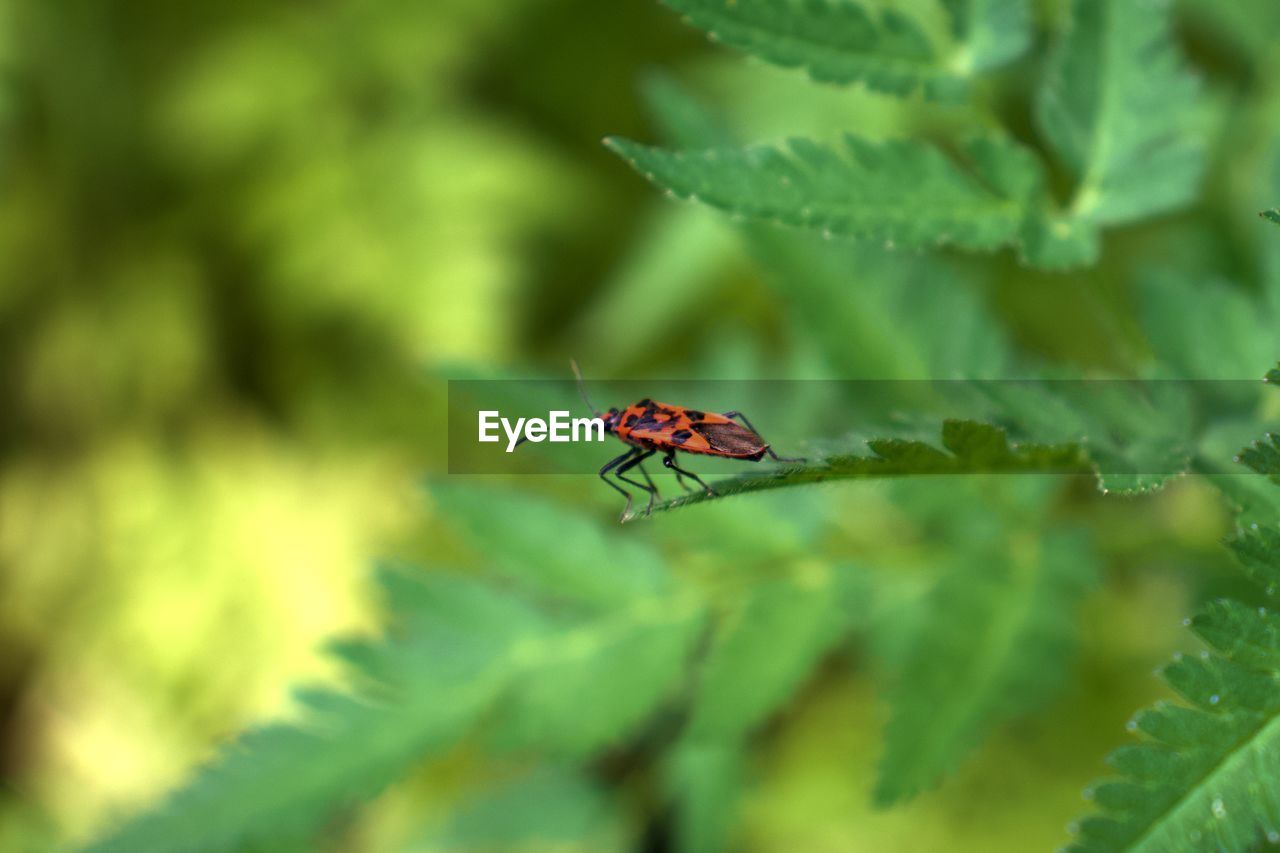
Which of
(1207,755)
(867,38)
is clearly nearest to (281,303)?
(867,38)

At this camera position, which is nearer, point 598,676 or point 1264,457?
point 1264,457

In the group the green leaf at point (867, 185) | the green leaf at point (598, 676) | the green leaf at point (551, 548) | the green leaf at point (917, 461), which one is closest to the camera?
the green leaf at point (917, 461)

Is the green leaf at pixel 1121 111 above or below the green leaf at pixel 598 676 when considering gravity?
above

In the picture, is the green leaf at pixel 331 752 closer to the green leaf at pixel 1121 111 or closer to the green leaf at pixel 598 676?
the green leaf at pixel 598 676

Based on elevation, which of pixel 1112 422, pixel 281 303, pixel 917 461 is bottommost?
pixel 917 461

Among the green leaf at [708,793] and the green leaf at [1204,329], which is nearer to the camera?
the green leaf at [1204,329]

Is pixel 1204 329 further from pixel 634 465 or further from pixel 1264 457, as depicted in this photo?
pixel 634 465
